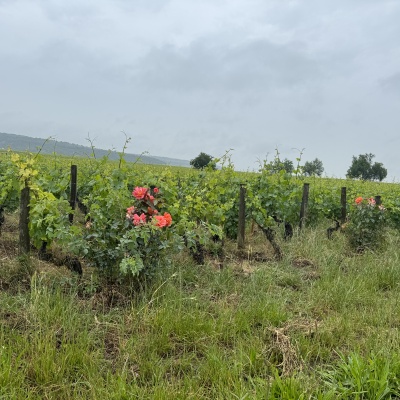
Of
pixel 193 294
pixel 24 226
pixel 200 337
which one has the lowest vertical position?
pixel 200 337

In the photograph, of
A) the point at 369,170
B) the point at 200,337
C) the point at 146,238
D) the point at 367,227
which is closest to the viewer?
the point at 200,337

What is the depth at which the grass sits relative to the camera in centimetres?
233

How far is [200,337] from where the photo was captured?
297 centimetres

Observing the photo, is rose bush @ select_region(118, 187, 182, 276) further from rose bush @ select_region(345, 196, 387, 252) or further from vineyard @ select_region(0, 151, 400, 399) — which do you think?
rose bush @ select_region(345, 196, 387, 252)

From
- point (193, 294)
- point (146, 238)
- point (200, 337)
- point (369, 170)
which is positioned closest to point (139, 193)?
point (146, 238)

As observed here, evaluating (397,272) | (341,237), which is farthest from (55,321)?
(341,237)

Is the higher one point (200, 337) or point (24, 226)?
point (24, 226)

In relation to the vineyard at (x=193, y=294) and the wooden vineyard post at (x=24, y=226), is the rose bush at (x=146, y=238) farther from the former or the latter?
the wooden vineyard post at (x=24, y=226)

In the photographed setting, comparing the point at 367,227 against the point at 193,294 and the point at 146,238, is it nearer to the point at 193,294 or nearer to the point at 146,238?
the point at 193,294

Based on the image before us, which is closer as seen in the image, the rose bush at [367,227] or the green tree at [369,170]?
the rose bush at [367,227]

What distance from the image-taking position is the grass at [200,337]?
2.33m

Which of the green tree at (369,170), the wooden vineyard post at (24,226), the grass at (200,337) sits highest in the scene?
the green tree at (369,170)

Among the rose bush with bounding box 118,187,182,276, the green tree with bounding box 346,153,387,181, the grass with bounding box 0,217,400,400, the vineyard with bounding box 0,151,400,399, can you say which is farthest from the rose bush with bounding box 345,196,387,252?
the green tree with bounding box 346,153,387,181

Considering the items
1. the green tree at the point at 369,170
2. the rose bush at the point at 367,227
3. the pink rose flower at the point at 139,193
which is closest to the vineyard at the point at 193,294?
the pink rose flower at the point at 139,193
